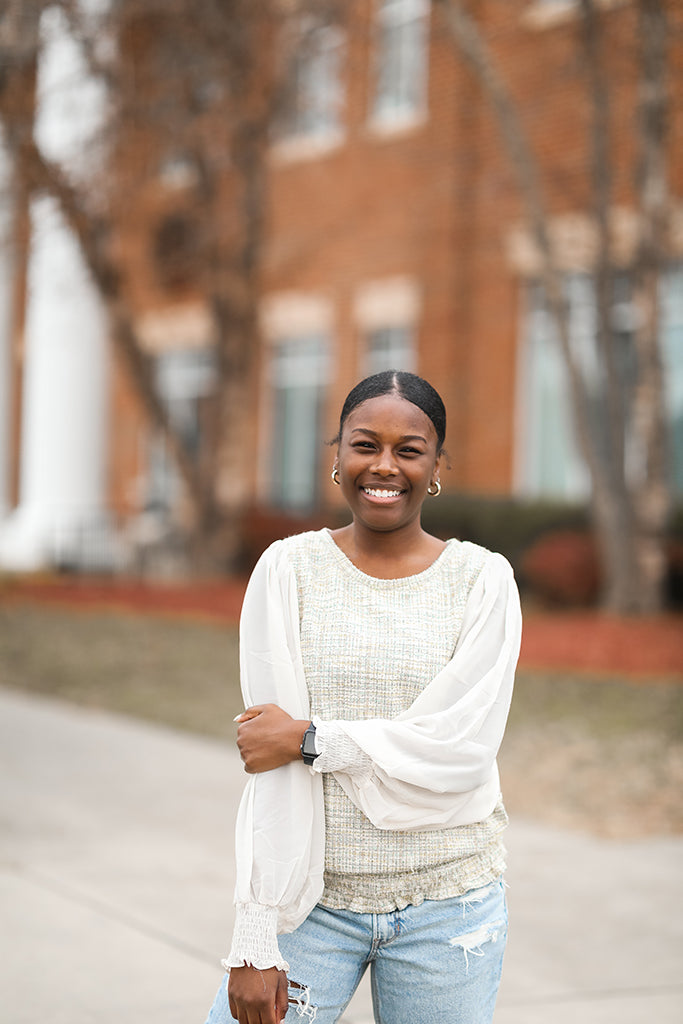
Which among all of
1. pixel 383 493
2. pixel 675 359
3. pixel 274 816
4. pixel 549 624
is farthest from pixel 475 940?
pixel 675 359

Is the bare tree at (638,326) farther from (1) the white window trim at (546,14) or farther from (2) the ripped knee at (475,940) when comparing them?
(2) the ripped knee at (475,940)

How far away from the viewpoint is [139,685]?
1046 centimetres

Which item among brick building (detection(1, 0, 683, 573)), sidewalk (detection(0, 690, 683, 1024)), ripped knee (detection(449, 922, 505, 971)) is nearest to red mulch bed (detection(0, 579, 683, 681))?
brick building (detection(1, 0, 683, 573))

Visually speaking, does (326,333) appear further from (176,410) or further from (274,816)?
(274,816)

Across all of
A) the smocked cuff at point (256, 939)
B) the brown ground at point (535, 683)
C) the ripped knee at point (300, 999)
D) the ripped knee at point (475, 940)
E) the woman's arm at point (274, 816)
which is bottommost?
the brown ground at point (535, 683)

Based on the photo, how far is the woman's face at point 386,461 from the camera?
2.42 metres

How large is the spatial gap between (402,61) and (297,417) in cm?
485

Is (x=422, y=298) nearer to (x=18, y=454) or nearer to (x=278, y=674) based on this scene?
(x=18, y=454)

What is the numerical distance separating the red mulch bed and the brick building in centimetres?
231

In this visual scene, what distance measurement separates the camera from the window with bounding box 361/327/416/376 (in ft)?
56.8

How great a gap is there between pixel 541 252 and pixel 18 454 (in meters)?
13.9

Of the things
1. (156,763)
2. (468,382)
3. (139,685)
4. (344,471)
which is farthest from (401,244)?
(344,471)

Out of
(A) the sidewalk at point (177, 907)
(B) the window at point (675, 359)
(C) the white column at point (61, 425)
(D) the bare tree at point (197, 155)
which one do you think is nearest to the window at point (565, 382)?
(B) the window at point (675, 359)

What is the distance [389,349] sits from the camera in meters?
17.6
